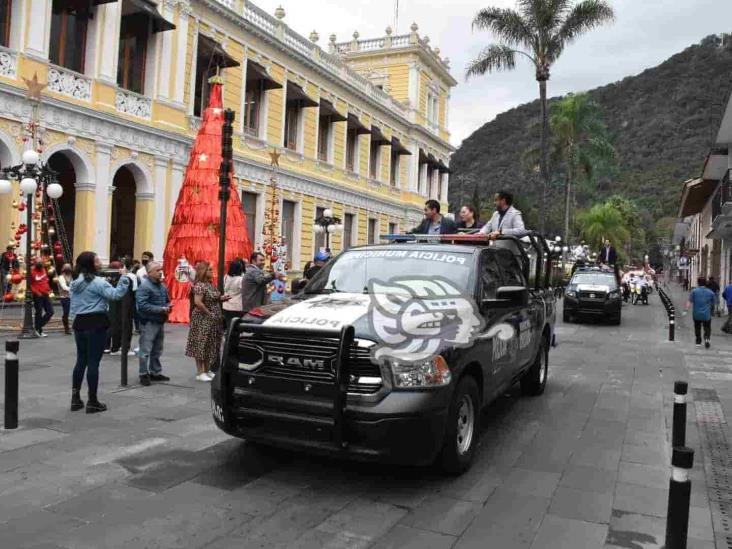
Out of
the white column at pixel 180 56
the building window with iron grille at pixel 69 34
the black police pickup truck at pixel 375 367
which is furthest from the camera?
Result: the white column at pixel 180 56

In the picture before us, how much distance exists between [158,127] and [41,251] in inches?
307

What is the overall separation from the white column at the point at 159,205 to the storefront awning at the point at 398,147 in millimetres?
19418

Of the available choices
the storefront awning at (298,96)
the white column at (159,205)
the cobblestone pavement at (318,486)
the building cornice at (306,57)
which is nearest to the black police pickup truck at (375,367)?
the cobblestone pavement at (318,486)

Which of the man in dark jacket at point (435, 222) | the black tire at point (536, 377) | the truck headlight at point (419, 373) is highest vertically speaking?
the man in dark jacket at point (435, 222)

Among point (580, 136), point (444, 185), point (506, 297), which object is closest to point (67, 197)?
point (506, 297)

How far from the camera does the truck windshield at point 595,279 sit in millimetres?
21094

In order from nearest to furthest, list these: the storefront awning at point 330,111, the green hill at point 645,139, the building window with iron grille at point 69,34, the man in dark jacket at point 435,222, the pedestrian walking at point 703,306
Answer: the man in dark jacket at point 435,222 → the pedestrian walking at point 703,306 → the building window with iron grille at point 69,34 → the storefront awning at point 330,111 → the green hill at point 645,139

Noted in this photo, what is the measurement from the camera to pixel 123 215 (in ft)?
74.5

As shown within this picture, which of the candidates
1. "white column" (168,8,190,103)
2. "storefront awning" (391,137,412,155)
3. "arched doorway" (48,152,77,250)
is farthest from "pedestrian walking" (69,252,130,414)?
"storefront awning" (391,137,412,155)

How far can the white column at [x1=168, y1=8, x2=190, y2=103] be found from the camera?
848 inches

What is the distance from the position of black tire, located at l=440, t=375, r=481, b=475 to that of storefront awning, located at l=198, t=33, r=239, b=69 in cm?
2049

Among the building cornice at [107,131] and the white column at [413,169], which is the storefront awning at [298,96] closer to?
the building cornice at [107,131]

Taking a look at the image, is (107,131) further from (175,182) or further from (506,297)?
(506,297)

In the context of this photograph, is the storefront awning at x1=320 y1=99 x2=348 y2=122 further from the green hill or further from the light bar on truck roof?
the green hill
